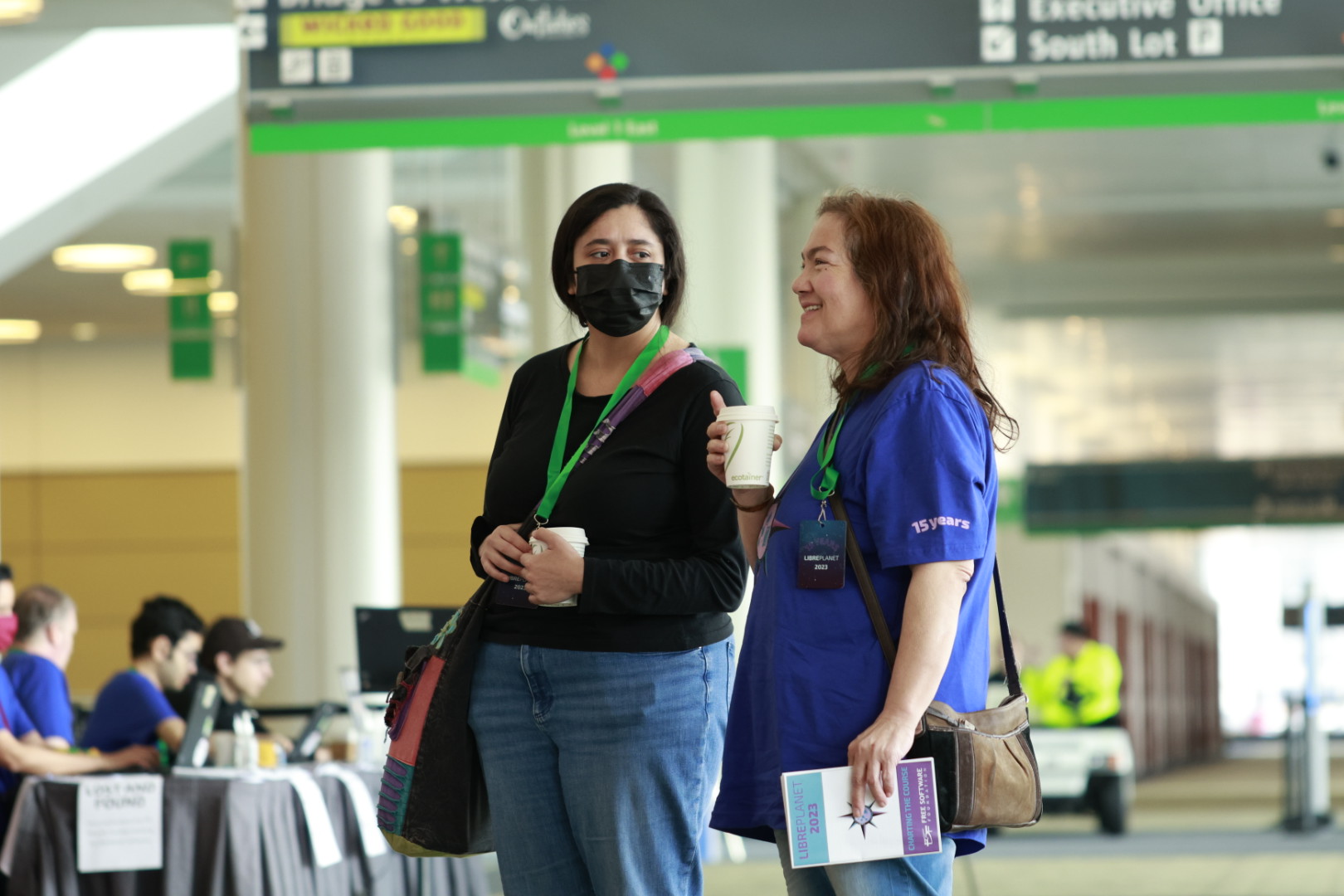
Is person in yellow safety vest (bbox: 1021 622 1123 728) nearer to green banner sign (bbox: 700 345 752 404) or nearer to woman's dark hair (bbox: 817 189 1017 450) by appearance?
green banner sign (bbox: 700 345 752 404)

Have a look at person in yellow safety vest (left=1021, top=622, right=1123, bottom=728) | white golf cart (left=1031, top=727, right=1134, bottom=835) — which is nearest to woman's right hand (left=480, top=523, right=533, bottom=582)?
white golf cart (left=1031, top=727, right=1134, bottom=835)

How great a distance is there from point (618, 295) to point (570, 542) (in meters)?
0.38

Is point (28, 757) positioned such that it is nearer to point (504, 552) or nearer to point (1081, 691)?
point (504, 552)

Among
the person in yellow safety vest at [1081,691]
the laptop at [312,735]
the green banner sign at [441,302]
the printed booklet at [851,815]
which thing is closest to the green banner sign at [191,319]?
the green banner sign at [441,302]

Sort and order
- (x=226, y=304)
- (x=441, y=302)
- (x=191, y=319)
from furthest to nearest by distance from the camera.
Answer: (x=226, y=304) < (x=191, y=319) < (x=441, y=302)

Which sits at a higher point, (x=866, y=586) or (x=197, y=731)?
(x=866, y=586)

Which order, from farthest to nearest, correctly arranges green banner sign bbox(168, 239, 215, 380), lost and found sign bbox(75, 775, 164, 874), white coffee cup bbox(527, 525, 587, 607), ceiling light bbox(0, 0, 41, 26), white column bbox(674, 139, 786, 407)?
green banner sign bbox(168, 239, 215, 380)
white column bbox(674, 139, 786, 407)
ceiling light bbox(0, 0, 41, 26)
lost and found sign bbox(75, 775, 164, 874)
white coffee cup bbox(527, 525, 587, 607)

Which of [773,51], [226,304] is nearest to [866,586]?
[773,51]

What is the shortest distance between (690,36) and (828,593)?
3.47 m

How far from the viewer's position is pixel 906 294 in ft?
7.35

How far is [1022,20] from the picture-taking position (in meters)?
5.22

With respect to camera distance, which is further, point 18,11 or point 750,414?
point 18,11

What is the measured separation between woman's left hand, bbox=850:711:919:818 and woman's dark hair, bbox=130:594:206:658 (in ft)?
14.4

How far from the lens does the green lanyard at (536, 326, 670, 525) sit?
2.36 meters
